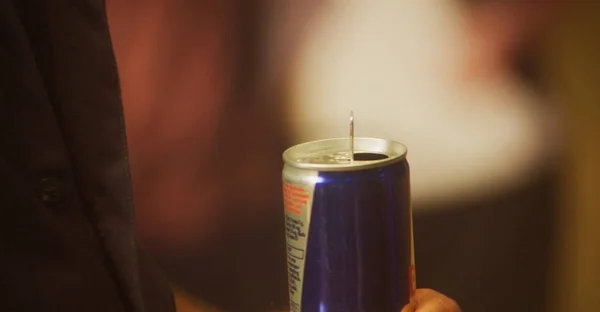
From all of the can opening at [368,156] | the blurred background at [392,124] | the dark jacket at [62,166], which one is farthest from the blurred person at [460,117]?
the dark jacket at [62,166]

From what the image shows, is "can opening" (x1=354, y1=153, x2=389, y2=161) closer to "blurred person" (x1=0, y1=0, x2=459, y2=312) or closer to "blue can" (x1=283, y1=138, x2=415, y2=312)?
"blue can" (x1=283, y1=138, x2=415, y2=312)

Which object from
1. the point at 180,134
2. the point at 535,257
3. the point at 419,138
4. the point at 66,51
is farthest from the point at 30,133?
the point at 535,257

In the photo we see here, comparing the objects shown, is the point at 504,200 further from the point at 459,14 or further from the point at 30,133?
the point at 30,133

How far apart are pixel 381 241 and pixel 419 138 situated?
0.61 ft

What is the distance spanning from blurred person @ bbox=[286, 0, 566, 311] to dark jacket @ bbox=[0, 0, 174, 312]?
0.26 meters

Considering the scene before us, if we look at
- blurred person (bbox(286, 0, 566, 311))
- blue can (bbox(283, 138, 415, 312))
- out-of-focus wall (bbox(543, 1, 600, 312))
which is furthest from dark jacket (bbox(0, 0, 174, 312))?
out-of-focus wall (bbox(543, 1, 600, 312))

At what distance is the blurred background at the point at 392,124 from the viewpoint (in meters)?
0.63

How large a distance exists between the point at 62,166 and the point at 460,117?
403mm

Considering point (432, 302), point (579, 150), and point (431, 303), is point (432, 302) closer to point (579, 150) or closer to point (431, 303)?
A: point (431, 303)

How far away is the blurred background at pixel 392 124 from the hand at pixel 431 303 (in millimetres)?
56

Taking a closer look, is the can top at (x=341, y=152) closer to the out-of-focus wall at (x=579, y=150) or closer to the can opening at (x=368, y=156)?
the can opening at (x=368, y=156)

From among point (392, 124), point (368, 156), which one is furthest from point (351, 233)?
point (392, 124)

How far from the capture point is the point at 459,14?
65 cm

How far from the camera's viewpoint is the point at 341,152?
0.62 metres
